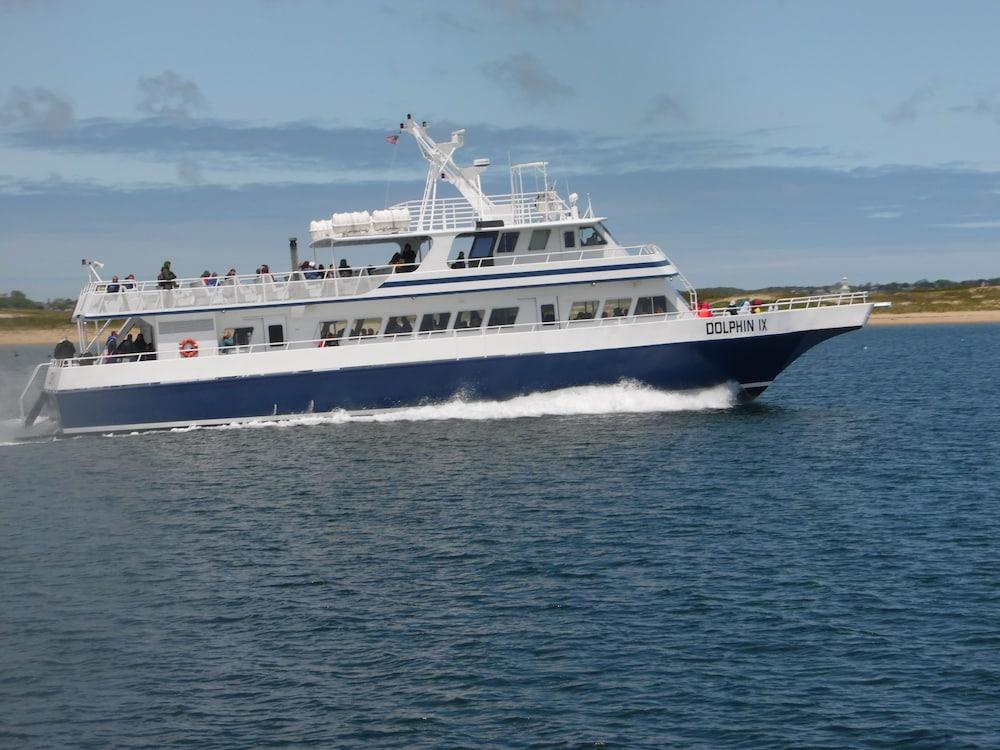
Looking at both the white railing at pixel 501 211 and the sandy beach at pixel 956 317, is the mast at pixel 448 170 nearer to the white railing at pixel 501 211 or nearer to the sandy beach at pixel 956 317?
the white railing at pixel 501 211

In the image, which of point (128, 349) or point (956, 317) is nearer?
point (128, 349)

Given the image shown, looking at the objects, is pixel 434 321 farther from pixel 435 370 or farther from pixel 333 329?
pixel 333 329

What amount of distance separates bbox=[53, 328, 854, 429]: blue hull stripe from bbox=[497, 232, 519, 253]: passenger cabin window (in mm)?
3487

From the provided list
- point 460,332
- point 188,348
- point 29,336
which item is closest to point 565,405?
point 460,332

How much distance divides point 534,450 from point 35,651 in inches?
618

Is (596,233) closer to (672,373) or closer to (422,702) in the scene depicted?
(672,373)

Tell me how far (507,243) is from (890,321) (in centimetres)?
11916

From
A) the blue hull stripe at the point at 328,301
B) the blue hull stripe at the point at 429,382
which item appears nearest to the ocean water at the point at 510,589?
the blue hull stripe at the point at 429,382

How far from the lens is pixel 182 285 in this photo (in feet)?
119

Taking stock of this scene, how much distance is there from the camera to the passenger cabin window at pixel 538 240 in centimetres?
3581

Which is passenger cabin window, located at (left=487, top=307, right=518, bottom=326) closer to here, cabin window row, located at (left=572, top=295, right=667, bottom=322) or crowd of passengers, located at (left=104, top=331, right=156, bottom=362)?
cabin window row, located at (left=572, top=295, right=667, bottom=322)

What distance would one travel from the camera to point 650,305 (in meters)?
35.4

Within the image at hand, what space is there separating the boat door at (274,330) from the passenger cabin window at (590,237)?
9418mm

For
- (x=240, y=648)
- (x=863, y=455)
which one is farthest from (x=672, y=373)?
(x=240, y=648)
